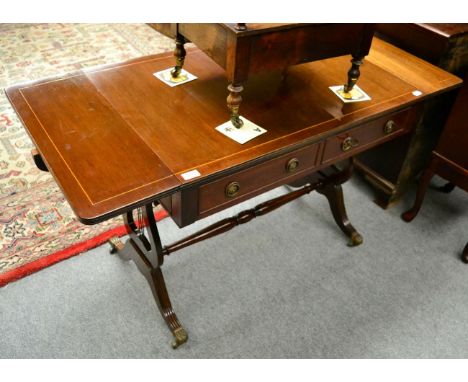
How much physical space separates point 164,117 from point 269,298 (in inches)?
38.2

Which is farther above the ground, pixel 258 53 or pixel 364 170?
pixel 258 53

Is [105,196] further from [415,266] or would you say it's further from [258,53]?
[415,266]

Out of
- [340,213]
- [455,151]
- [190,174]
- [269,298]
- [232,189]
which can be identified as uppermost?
[190,174]

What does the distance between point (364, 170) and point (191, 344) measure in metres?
1.40

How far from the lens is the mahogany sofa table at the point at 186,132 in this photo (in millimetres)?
1170

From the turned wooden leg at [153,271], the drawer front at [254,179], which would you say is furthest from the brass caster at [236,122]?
the turned wooden leg at [153,271]

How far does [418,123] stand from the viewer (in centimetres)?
207

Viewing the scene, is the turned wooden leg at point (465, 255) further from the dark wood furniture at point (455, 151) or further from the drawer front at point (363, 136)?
the drawer front at point (363, 136)

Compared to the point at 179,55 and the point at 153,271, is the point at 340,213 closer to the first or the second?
the point at 153,271

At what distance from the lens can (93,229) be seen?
7.01 feet

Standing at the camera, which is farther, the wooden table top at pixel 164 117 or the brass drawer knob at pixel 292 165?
the brass drawer knob at pixel 292 165

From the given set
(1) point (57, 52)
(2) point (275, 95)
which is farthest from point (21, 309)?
(1) point (57, 52)

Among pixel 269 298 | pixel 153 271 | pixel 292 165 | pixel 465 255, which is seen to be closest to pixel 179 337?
pixel 153 271

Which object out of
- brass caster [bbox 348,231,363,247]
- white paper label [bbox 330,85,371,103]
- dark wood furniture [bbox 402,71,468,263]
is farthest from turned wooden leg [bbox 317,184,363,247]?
white paper label [bbox 330,85,371,103]
